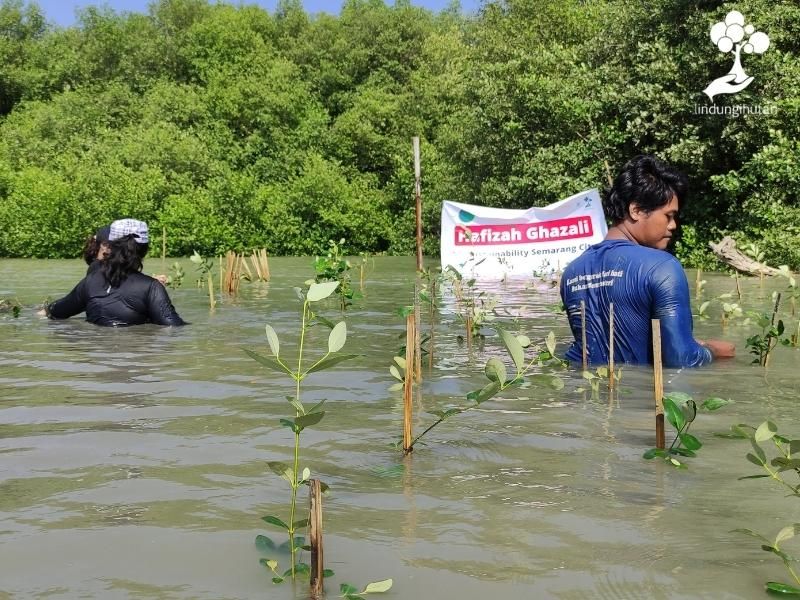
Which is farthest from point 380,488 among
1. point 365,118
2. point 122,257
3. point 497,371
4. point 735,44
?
point 365,118

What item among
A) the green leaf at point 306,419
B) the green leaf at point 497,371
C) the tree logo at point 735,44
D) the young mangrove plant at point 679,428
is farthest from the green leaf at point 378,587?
the tree logo at point 735,44

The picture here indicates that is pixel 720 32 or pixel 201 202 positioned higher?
pixel 720 32

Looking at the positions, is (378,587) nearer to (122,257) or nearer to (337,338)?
(337,338)

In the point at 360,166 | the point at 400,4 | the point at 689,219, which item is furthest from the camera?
the point at 400,4

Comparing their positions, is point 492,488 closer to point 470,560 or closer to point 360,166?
point 470,560

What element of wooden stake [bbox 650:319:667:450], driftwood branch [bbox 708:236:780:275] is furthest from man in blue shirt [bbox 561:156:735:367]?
driftwood branch [bbox 708:236:780:275]

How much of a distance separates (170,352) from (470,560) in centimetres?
506

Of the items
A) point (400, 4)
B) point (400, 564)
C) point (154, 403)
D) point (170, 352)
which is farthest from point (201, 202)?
point (400, 564)

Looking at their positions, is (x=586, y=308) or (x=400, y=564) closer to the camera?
(x=400, y=564)

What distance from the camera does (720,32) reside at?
1994cm

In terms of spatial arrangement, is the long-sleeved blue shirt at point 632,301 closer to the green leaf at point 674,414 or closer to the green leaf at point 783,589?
the green leaf at point 674,414

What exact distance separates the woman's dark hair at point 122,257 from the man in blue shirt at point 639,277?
4.44 m

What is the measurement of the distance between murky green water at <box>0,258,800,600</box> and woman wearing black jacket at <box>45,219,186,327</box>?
7.32ft

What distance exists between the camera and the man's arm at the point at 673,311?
17.8ft
